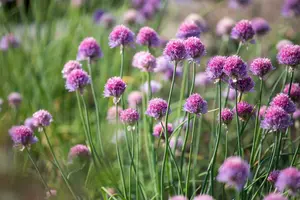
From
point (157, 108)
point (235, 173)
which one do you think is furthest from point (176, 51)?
point (235, 173)

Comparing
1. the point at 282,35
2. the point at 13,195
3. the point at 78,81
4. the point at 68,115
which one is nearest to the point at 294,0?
the point at 282,35

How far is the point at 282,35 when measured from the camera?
8.57 feet

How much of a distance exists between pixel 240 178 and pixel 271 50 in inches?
73.8

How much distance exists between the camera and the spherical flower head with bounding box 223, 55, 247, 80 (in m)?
1.16

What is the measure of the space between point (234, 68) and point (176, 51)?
158 mm

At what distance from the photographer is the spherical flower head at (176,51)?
1232mm

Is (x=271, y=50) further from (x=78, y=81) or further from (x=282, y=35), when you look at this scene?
(x=78, y=81)

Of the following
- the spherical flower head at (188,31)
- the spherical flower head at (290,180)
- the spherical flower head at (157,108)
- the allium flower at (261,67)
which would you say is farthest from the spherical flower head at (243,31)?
the spherical flower head at (290,180)

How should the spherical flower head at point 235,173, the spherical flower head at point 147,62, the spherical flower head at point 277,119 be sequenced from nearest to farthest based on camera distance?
the spherical flower head at point 235,173 → the spherical flower head at point 277,119 → the spherical flower head at point 147,62

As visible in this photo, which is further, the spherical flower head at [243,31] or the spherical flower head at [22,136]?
the spherical flower head at [243,31]

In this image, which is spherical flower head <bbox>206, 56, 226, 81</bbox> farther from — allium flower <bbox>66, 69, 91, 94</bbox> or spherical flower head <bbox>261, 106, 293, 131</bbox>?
allium flower <bbox>66, 69, 91, 94</bbox>

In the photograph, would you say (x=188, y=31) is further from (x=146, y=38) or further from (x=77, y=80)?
(x=77, y=80)

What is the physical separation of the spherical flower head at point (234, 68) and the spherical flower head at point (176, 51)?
0.12 m

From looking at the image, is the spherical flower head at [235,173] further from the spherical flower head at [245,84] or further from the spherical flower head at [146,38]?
the spherical flower head at [146,38]
